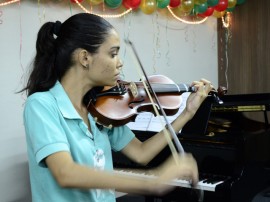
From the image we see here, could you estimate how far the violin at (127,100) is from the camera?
4.81ft

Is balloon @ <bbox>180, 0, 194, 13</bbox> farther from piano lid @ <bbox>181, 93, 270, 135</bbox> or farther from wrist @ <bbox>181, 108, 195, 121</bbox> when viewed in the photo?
wrist @ <bbox>181, 108, 195, 121</bbox>

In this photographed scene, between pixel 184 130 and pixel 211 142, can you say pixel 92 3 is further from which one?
pixel 211 142

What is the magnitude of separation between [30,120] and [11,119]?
1.82 metres

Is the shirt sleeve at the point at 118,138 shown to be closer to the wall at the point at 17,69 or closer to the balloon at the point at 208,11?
the wall at the point at 17,69

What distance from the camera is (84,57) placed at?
4.08 ft

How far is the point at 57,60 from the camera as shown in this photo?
1299mm

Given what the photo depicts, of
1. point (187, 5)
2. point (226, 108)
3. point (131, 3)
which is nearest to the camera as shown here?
point (226, 108)

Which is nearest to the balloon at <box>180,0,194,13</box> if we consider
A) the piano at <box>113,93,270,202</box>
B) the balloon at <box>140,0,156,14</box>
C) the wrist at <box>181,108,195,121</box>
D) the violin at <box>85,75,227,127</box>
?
the balloon at <box>140,0,156,14</box>

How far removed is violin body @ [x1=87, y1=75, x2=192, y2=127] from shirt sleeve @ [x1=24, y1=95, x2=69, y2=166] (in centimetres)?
28

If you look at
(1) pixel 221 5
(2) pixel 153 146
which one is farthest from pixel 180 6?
(2) pixel 153 146

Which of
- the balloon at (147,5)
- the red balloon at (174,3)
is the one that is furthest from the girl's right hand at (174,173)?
the red balloon at (174,3)

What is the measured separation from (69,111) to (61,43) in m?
0.23

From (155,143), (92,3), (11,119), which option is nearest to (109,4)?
(92,3)

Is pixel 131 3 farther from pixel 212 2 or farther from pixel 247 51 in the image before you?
pixel 247 51
